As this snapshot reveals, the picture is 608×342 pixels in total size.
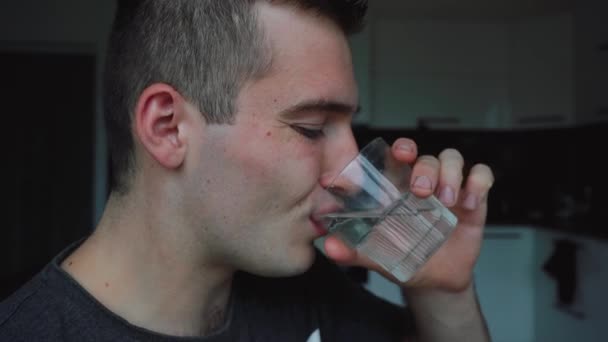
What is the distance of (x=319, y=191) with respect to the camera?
0.79 metres

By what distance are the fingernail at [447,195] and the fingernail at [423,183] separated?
3.2 inches

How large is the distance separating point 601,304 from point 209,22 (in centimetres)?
264

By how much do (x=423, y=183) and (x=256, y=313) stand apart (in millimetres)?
402

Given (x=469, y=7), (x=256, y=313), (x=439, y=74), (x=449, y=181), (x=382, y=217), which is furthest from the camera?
(x=439, y=74)

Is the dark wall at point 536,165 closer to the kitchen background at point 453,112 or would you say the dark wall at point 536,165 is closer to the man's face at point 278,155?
the kitchen background at point 453,112

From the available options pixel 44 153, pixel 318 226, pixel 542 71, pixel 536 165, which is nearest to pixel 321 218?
pixel 318 226

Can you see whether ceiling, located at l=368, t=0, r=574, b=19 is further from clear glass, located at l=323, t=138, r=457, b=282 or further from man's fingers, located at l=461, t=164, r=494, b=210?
clear glass, located at l=323, t=138, r=457, b=282

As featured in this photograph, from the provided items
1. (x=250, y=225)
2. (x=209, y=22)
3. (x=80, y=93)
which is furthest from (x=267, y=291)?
(x=80, y=93)

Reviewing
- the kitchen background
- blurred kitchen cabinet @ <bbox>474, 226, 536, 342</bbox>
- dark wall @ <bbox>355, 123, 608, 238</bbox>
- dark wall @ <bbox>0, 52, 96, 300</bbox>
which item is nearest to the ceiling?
the kitchen background

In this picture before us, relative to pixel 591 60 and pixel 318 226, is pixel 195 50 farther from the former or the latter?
pixel 591 60

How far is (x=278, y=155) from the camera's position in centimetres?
76

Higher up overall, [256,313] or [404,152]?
[404,152]

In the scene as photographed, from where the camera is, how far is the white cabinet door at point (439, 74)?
11.9 feet

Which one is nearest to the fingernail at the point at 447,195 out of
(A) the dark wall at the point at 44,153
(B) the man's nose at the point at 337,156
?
(B) the man's nose at the point at 337,156
